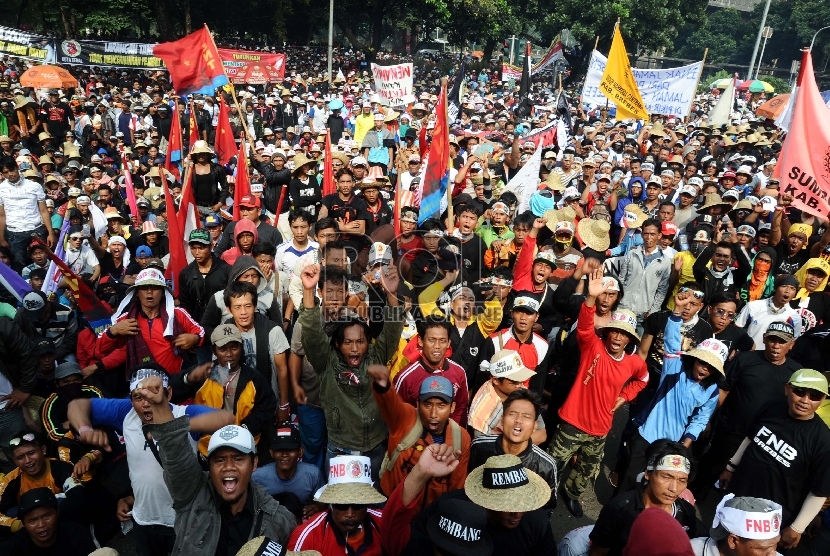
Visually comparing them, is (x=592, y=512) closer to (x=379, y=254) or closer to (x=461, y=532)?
(x=461, y=532)

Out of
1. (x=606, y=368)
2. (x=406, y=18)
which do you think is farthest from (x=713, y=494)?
(x=406, y=18)

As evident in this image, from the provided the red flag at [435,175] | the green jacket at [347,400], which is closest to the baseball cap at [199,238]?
the green jacket at [347,400]

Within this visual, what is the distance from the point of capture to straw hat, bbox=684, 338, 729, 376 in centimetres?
418

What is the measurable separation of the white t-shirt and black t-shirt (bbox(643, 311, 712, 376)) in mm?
8312

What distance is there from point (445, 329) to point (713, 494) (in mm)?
3045

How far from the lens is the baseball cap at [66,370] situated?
458cm

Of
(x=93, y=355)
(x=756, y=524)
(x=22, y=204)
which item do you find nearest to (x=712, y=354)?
(x=756, y=524)

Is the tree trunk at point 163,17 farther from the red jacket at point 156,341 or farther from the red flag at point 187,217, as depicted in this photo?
the red jacket at point 156,341

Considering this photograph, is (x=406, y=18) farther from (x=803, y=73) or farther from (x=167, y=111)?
(x=803, y=73)

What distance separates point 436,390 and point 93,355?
3.10m

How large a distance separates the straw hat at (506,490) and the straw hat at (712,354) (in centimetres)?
211

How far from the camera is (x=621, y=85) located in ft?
38.6

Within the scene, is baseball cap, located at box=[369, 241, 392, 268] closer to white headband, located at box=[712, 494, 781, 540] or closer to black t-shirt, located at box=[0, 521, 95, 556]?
black t-shirt, located at box=[0, 521, 95, 556]

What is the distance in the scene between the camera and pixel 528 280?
A: 569 cm
